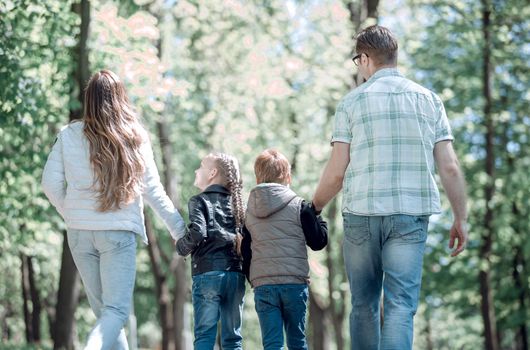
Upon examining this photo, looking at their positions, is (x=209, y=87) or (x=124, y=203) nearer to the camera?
(x=124, y=203)

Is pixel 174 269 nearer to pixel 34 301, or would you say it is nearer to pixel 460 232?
pixel 34 301

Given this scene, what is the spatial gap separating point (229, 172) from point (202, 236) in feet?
2.10

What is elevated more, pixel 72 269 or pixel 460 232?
pixel 460 232

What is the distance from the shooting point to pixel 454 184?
6379 millimetres

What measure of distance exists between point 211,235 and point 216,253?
0.46ft

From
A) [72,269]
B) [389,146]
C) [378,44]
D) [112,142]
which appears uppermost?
[378,44]

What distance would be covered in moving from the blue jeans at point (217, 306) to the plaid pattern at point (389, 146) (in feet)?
4.38

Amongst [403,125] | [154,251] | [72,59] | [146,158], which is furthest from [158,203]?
[154,251]

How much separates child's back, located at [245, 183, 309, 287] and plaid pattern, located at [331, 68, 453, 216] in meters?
0.82

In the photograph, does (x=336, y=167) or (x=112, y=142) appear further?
(x=112, y=142)

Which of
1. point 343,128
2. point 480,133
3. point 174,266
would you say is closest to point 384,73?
point 343,128

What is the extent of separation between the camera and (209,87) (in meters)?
25.6

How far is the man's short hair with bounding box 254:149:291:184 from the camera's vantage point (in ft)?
24.0

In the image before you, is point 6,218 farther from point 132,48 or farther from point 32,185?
point 132,48
